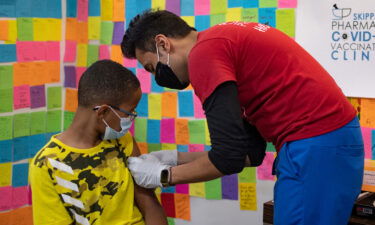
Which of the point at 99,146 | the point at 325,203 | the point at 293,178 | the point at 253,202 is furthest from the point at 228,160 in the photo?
the point at 253,202

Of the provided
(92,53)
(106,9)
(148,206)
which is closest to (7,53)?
(92,53)

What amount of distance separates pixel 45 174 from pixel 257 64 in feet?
2.56

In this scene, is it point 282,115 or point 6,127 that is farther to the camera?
point 6,127

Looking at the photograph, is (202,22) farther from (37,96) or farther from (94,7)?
(37,96)

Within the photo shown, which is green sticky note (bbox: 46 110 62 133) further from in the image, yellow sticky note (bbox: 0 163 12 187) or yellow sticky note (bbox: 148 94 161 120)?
yellow sticky note (bbox: 148 94 161 120)

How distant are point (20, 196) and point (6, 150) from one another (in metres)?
0.29

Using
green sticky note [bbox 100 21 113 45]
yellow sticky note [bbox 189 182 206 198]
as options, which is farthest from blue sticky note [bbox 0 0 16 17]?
yellow sticky note [bbox 189 182 206 198]

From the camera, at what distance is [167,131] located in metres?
2.69

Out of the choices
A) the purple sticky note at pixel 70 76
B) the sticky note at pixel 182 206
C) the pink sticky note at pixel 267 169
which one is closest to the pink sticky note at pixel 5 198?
the purple sticky note at pixel 70 76

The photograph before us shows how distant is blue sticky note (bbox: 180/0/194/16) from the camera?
8.30 feet

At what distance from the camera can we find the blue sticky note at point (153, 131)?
8.94ft

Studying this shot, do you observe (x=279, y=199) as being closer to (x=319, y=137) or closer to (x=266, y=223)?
(x=319, y=137)

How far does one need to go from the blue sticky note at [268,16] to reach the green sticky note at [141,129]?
89cm

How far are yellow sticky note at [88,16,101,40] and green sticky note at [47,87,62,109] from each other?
0.37 m
